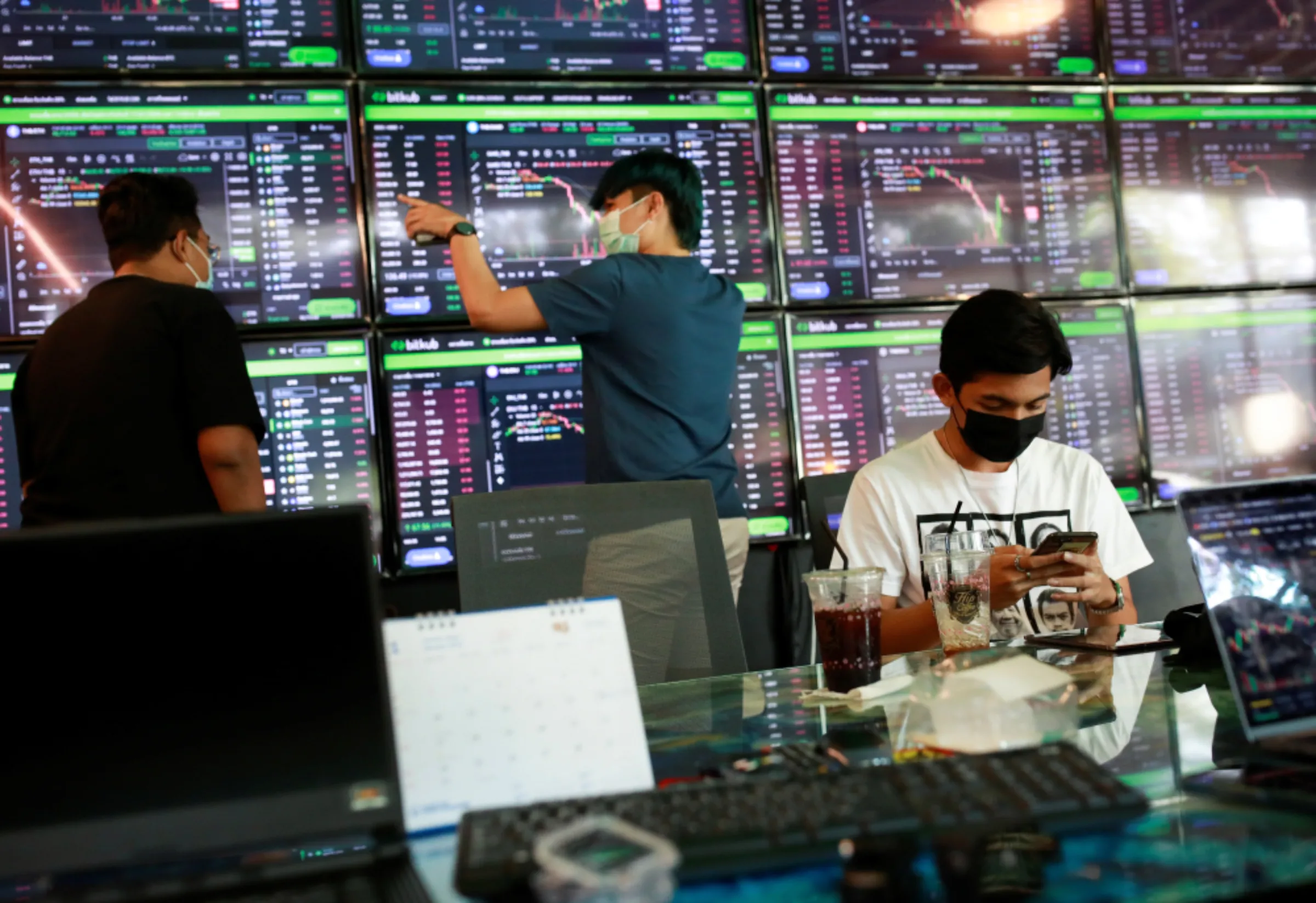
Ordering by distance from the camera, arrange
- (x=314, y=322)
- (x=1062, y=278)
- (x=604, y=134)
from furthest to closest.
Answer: (x=1062, y=278) → (x=604, y=134) → (x=314, y=322)

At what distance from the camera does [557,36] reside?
3.07m

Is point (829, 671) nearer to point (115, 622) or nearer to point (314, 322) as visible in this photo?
point (115, 622)

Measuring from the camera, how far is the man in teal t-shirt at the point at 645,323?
2457mm

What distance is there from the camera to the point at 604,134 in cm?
311

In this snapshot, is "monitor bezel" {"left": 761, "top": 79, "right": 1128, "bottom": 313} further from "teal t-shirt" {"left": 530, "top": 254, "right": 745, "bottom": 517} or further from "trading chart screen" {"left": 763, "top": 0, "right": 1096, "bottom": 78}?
"teal t-shirt" {"left": 530, "top": 254, "right": 745, "bottom": 517}

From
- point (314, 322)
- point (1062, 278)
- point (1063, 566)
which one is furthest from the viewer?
point (1062, 278)

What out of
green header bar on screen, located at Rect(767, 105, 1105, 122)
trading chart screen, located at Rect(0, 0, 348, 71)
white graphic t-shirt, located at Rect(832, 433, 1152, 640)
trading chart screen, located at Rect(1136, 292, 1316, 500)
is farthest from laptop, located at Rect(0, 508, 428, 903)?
trading chart screen, located at Rect(1136, 292, 1316, 500)

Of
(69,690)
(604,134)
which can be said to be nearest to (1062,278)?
(604,134)

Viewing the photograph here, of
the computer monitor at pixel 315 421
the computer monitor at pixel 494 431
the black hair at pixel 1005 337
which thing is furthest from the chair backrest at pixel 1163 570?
the computer monitor at pixel 315 421

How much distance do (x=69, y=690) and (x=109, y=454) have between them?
137 centimetres

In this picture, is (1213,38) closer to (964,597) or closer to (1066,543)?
(1066,543)

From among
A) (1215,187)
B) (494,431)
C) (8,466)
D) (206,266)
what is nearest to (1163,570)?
(1215,187)

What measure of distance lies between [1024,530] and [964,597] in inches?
19.8

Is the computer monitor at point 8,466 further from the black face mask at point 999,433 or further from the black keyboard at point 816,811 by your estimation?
the black keyboard at point 816,811
